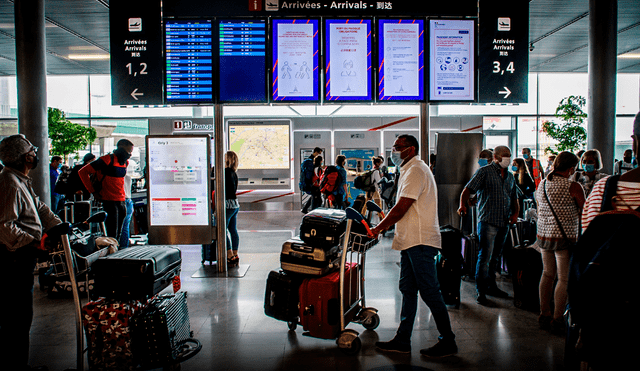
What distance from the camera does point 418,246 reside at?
10.1 ft

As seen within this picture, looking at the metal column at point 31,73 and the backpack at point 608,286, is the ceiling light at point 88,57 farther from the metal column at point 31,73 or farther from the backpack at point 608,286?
the backpack at point 608,286

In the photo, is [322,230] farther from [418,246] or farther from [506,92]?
[506,92]

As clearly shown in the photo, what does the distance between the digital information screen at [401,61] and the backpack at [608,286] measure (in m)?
3.78

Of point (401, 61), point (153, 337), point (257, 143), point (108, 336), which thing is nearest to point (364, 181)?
point (401, 61)

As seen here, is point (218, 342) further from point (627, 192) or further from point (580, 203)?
point (580, 203)

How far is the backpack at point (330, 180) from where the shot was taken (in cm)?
782

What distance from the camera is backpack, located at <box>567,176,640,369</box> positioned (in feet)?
5.02

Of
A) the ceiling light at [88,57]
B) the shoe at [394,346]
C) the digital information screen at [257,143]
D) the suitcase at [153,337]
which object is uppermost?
the ceiling light at [88,57]

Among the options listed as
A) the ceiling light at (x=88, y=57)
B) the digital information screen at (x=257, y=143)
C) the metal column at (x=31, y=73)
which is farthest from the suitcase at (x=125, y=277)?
the ceiling light at (x=88, y=57)

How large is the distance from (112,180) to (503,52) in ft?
18.1

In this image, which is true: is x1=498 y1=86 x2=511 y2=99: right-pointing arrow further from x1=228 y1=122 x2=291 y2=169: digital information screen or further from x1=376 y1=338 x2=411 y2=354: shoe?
x1=228 y1=122 x2=291 y2=169: digital information screen

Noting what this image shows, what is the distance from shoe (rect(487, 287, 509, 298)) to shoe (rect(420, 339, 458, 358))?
1.81 metres

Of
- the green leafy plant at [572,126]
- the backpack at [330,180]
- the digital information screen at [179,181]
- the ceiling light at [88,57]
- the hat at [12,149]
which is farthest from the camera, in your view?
the ceiling light at [88,57]

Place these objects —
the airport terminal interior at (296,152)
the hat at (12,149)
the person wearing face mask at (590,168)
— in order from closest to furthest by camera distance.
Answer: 1. the hat at (12,149)
2. the airport terminal interior at (296,152)
3. the person wearing face mask at (590,168)
